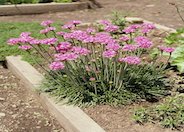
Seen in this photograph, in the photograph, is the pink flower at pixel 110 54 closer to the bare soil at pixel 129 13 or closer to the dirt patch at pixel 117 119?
the dirt patch at pixel 117 119

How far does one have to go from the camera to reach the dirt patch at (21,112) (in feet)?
13.0

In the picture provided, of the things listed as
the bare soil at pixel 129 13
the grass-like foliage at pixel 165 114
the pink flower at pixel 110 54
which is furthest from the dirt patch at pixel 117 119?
the bare soil at pixel 129 13

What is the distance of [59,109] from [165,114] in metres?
0.93

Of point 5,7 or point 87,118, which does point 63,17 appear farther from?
point 87,118

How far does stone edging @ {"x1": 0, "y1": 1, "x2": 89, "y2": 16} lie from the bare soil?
14 centimetres

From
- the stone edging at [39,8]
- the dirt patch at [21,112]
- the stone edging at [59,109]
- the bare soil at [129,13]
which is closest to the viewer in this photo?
the stone edging at [59,109]

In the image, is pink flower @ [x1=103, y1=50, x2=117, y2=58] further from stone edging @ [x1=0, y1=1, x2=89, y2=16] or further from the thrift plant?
stone edging @ [x1=0, y1=1, x2=89, y2=16]

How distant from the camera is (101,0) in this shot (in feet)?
33.9

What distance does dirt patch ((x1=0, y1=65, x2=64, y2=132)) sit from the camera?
396 cm

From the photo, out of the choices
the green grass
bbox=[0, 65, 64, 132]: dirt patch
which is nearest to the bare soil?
the green grass

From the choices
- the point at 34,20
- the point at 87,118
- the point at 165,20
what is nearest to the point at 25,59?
the point at 87,118

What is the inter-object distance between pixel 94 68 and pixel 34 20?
4235mm

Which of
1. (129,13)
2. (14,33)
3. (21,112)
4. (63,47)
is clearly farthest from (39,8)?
(63,47)

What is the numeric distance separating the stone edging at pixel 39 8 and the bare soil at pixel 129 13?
14 cm
